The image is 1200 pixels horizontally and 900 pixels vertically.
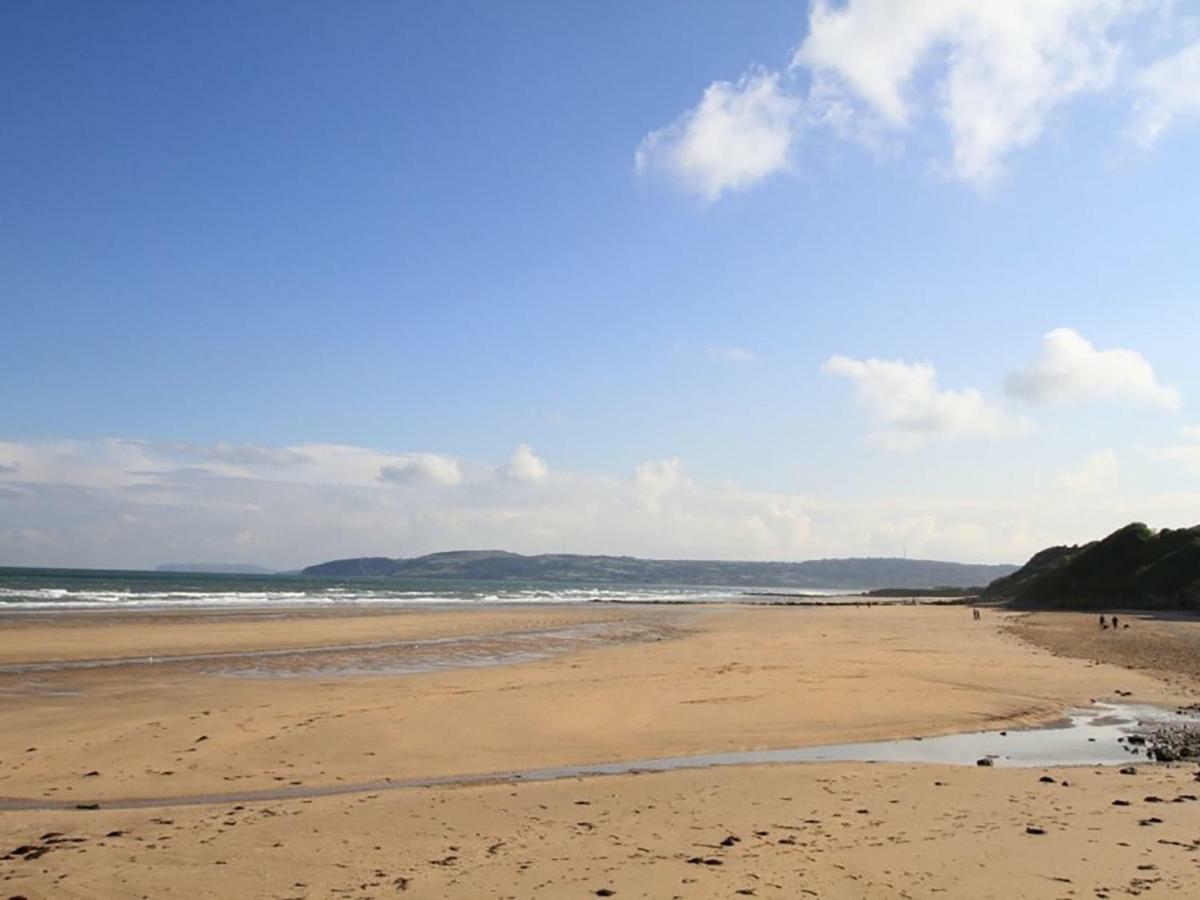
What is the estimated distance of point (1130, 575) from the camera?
2196 inches

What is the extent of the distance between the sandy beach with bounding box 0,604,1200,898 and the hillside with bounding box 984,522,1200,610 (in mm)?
32718

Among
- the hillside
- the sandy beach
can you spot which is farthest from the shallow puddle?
the hillside

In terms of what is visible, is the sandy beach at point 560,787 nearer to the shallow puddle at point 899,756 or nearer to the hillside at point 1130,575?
the shallow puddle at point 899,756

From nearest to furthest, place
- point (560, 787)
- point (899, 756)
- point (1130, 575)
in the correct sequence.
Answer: point (560, 787) → point (899, 756) → point (1130, 575)

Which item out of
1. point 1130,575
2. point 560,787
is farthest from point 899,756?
point 1130,575

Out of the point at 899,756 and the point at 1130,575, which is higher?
the point at 1130,575

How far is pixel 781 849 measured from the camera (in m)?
7.38

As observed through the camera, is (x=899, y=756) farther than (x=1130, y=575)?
No

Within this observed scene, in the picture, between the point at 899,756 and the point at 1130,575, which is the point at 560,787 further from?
the point at 1130,575

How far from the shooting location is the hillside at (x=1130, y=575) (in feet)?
165

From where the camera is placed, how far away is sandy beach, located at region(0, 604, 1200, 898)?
6.78 meters

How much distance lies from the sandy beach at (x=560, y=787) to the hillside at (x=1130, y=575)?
32718mm

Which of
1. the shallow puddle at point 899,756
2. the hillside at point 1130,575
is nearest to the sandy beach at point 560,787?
the shallow puddle at point 899,756

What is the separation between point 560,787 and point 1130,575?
2296 inches
